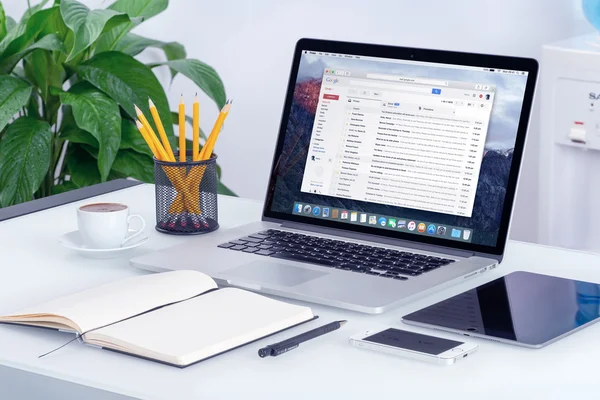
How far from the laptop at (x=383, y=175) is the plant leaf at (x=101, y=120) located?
2.93 feet

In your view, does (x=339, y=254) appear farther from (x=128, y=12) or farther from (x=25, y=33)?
(x=128, y=12)

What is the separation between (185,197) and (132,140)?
1041mm

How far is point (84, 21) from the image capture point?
218 centimetres

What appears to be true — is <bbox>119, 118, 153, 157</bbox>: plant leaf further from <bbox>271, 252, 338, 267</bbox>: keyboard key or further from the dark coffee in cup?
<bbox>271, 252, 338, 267</bbox>: keyboard key

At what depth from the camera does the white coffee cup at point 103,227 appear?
4.14ft

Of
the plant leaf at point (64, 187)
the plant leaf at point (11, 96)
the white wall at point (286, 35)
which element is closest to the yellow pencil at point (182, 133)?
the plant leaf at point (11, 96)

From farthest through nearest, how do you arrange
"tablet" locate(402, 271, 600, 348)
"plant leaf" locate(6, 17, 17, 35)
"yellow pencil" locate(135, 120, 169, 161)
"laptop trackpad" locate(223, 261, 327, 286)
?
"plant leaf" locate(6, 17, 17, 35) < "yellow pencil" locate(135, 120, 169, 161) < "laptop trackpad" locate(223, 261, 327, 286) < "tablet" locate(402, 271, 600, 348)

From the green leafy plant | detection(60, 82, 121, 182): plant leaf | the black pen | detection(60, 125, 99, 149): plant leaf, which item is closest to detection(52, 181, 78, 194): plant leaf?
the green leafy plant

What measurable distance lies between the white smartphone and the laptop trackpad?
17 cm

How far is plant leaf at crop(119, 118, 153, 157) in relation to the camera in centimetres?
236

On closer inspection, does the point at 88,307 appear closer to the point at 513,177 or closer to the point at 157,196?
the point at 157,196

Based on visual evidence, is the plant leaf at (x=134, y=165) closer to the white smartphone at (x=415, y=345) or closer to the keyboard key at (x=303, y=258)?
the keyboard key at (x=303, y=258)

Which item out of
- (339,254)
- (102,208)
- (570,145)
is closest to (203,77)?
(570,145)

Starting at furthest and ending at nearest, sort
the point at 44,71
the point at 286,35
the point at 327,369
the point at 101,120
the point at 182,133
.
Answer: the point at 286,35 < the point at 44,71 < the point at 101,120 < the point at 182,133 < the point at 327,369
